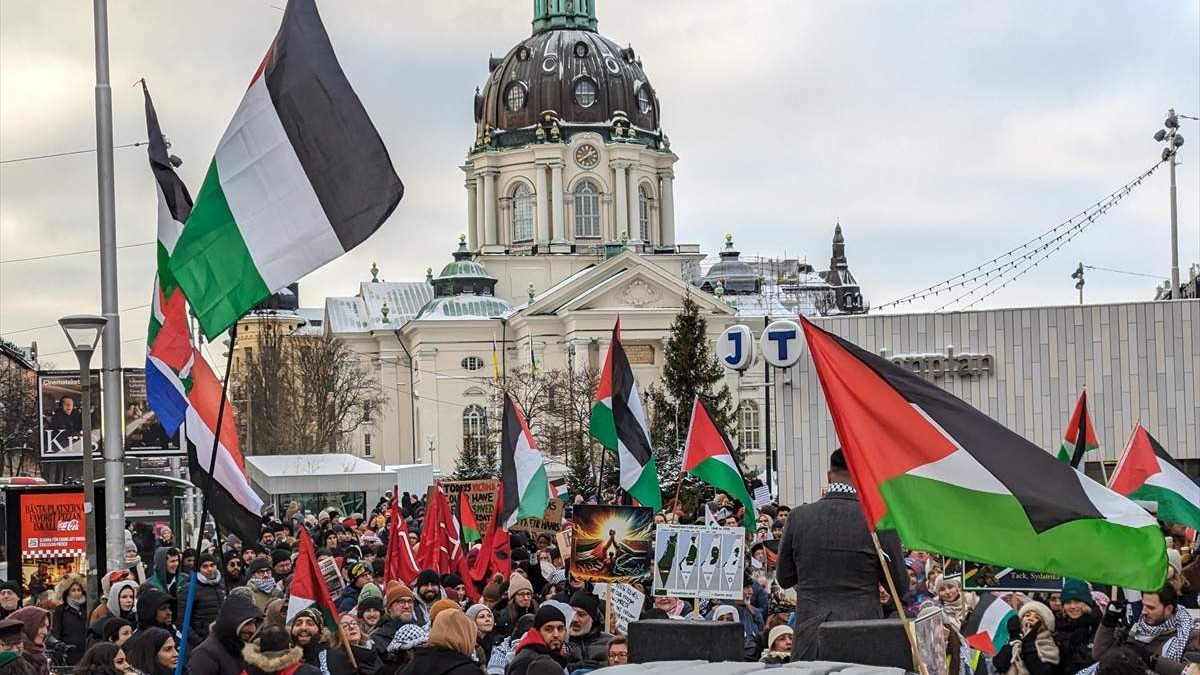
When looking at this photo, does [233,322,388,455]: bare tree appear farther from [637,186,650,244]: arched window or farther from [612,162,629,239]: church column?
[637,186,650,244]: arched window

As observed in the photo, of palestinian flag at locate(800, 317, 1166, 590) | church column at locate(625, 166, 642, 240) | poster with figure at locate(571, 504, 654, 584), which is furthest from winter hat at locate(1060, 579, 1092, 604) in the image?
church column at locate(625, 166, 642, 240)

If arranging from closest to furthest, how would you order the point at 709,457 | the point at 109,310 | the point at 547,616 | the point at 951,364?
the point at 547,616
the point at 109,310
the point at 709,457
the point at 951,364

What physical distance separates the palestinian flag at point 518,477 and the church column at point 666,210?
82.4 metres

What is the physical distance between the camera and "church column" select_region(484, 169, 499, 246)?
98562 mm

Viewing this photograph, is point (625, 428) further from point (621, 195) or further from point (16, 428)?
point (621, 195)

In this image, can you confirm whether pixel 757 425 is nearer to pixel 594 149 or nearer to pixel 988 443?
pixel 594 149

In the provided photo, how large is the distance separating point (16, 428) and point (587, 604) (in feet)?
184

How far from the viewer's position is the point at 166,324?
13.4 metres

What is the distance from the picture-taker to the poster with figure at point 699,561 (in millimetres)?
12445

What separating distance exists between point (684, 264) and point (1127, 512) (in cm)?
9189

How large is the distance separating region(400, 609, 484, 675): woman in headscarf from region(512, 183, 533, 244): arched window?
9094 cm

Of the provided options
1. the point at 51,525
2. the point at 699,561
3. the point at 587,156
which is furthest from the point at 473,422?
the point at 699,561

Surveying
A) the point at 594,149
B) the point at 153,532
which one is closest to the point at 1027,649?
the point at 153,532

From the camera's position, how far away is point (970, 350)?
35.5 meters
